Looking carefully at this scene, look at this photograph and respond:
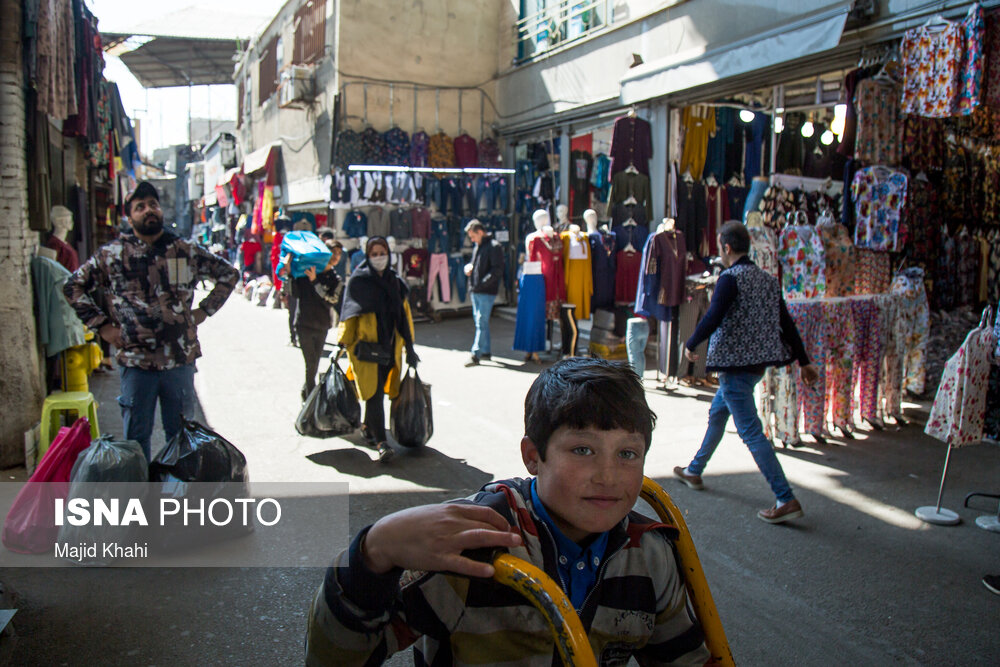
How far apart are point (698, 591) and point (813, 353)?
5.26 meters

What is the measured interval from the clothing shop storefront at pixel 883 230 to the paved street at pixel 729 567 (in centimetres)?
53

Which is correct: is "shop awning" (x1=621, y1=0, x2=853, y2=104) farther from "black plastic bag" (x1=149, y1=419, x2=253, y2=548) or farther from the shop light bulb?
"black plastic bag" (x1=149, y1=419, x2=253, y2=548)

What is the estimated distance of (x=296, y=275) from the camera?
715 cm

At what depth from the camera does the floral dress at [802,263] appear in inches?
256

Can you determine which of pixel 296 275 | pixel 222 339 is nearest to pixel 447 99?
pixel 222 339

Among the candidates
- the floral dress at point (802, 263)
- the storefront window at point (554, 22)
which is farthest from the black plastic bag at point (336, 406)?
the storefront window at point (554, 22)

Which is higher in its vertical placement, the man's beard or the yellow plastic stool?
the man's beard

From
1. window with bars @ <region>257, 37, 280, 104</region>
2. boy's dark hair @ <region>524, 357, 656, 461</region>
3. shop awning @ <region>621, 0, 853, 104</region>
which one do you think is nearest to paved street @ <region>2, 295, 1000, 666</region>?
boy's dark hair @ <region>524, 357, 656, 461</region>

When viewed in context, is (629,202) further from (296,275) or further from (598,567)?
(598,567)

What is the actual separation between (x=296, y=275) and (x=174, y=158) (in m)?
41.3

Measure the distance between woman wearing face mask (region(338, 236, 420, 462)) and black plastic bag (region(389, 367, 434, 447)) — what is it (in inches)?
5.9

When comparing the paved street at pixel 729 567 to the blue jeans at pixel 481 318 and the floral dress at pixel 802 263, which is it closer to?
the floral dress at pixel 802 263

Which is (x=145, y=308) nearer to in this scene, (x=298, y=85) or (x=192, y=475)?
(x=192, y=475)

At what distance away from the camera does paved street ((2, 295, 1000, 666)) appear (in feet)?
10.6
